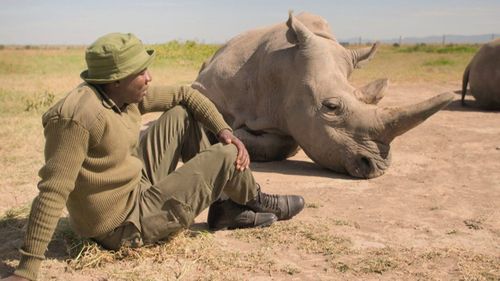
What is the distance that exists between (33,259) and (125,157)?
690 mm

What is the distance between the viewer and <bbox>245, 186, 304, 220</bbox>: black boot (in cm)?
393

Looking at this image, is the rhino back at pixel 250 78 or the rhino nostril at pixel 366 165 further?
the rhino back at pixel 250 78

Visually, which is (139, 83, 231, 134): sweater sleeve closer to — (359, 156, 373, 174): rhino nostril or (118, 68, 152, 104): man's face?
(118, 68, 152, 104): man's face

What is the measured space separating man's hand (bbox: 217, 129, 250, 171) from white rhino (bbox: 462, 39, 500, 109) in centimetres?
712

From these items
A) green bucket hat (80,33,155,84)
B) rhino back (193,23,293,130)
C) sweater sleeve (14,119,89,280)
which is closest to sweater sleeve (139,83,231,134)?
green bucket hat (80,33,155,84)

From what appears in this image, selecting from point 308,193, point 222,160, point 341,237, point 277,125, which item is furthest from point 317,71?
point 222,160

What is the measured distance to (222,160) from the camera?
11.0 feet

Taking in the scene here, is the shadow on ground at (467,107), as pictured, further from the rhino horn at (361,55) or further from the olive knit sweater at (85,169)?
the olive knit sweater at (85,169)

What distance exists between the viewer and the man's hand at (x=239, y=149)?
11.2 ft

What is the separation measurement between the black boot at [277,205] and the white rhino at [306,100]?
4.84 feet

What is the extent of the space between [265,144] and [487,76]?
5.11m

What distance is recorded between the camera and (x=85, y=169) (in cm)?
294

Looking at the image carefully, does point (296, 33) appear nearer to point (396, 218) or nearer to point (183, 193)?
point (396, 218)

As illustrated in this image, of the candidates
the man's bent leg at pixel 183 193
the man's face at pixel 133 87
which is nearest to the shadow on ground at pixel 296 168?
the man's bent leg at pixel 183 193
